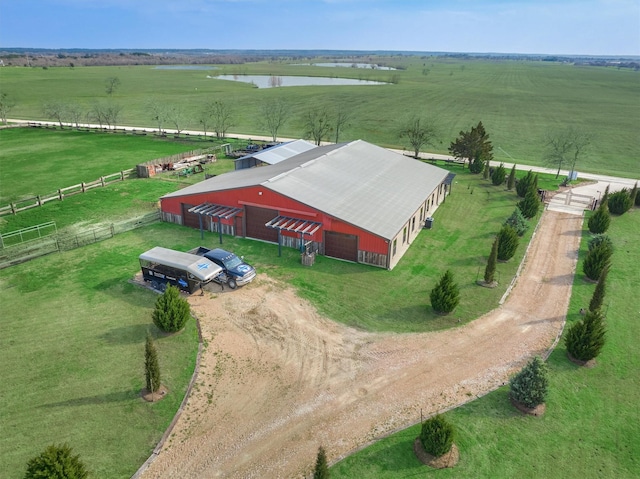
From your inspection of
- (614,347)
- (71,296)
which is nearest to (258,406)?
(71,296)

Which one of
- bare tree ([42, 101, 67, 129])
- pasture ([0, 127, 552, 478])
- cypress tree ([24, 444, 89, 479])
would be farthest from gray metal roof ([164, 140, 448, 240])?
bare tree ([42, 101, 67, 129])

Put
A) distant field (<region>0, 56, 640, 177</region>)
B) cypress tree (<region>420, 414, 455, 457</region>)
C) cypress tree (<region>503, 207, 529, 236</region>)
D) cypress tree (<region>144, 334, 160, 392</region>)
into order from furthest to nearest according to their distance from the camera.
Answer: distant field (<region>0, 56, 640, 177</region>) → cypress tree (<region>503, 207, 529, 236</region>) → cypress tree (<region>144, 334, 160, 392</region>) → cypress tree (<region>420, 414, 455, 457</region>)

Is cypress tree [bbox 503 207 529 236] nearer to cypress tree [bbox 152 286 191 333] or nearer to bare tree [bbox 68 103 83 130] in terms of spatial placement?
cypress tree [bbox 152 286 191 333]

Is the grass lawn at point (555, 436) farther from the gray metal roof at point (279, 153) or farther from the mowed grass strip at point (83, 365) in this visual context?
the gray metal roof at point (279, 153)

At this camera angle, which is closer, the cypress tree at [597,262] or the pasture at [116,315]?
the pasture at [116,315]

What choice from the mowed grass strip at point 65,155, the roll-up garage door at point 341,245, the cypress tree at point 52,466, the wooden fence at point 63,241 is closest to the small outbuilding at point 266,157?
the mowed grass strip at point 65,155

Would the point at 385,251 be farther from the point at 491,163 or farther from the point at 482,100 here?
the point at 482,100
